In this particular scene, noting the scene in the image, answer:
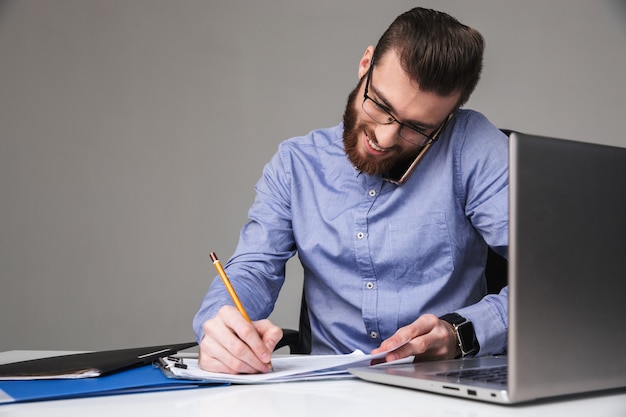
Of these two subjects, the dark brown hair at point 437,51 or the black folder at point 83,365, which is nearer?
the black folder at point 83,365

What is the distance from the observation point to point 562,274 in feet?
2.97

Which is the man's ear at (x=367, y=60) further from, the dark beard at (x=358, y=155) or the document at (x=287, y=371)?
the document at (x=287, y=371)

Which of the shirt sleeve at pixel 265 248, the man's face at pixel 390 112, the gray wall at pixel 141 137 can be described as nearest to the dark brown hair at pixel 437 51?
the man's face at pixel 390 112

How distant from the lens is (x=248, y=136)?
368cm

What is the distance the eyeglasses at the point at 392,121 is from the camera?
1.70 metres

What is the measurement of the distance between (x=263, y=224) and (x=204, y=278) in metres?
1.86

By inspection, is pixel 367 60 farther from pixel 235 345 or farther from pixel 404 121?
pixel 235 345

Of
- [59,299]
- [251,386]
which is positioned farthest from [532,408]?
[59,299]

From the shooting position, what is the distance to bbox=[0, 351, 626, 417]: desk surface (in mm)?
912

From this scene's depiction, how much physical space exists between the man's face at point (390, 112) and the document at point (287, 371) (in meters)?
0.61

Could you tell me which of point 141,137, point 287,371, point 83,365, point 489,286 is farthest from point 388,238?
point 141,137

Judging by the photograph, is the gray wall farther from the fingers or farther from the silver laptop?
the silver laptop

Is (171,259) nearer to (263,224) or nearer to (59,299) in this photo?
(59,299)

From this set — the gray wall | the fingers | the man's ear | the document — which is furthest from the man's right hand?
the gray wall
